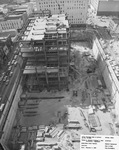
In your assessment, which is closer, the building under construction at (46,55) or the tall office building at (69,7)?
the building under construction at (46,55)

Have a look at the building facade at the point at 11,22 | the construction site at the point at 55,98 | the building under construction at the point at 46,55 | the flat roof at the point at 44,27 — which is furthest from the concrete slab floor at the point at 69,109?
the building facade at the point at 11,22

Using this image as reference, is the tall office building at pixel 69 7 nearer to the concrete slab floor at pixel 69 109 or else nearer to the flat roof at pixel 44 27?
the flat roof at pixel 44 27

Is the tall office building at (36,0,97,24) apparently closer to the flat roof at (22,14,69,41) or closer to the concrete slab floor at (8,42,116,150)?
the flat roof at (22,14,69,41)

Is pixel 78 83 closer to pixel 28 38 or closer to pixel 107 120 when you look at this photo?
pixel 107 120

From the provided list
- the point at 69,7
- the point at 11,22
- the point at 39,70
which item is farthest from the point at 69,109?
the point at 11,22

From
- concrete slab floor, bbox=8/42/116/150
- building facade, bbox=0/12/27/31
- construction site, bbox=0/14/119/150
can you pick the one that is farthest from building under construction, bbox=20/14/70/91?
building facade, bbox=0/12/27/31

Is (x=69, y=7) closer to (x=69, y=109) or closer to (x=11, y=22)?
(x=11, y=22)

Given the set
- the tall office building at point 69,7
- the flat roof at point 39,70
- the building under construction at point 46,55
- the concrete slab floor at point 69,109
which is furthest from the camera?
the tall office building at point 69,7

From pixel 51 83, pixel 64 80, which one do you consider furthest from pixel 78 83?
pixel 51 83

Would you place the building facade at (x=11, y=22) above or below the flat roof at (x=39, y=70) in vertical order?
above
